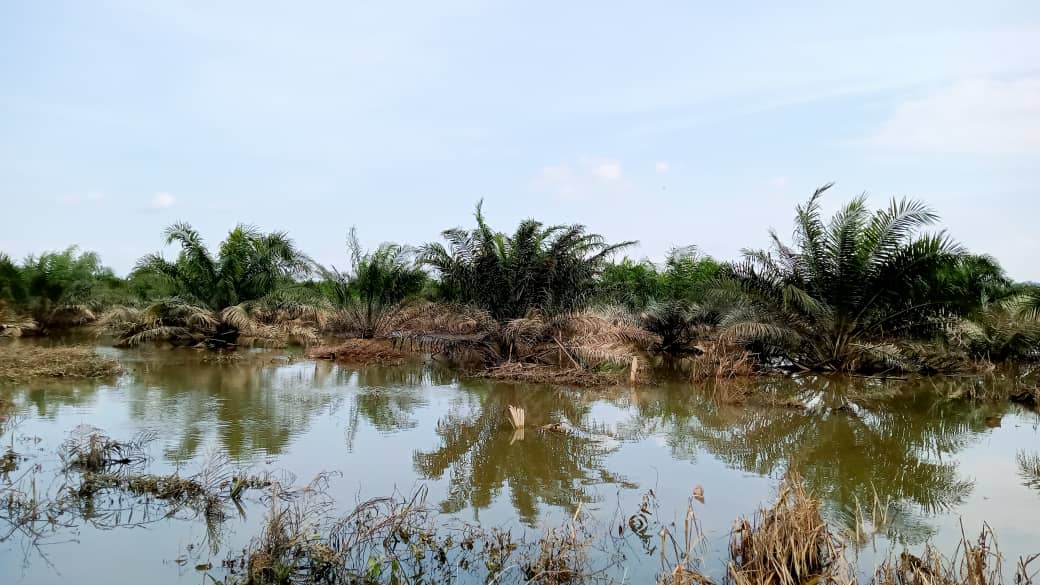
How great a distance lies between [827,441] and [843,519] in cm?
345

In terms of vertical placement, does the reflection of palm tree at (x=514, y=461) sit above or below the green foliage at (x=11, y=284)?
below

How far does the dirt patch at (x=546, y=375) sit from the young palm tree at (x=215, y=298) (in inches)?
332

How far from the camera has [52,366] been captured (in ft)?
42.6

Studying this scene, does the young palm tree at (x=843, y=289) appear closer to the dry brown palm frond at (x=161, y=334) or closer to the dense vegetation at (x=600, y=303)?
the dense vegetation at (x=600, y=303)

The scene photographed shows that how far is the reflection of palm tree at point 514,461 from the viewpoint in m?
6.49

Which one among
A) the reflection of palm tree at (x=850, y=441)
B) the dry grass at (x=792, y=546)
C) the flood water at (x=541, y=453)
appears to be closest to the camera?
the dry grass at (x=792, y=546)

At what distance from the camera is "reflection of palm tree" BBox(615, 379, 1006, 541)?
264 inches

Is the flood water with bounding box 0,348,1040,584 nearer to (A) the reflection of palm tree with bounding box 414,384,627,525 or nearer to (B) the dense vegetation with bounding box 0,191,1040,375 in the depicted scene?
(A) the reflection of palm tree with bounding box 414,384,627,525

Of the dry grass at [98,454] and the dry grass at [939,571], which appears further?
the dry grass at [98,454]

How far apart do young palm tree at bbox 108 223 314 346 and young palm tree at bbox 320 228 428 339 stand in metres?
1.57

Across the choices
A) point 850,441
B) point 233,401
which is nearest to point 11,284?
point 233,401

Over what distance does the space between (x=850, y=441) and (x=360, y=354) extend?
11990mm

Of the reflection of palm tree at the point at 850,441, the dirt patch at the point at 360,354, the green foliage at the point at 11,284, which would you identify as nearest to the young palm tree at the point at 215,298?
the dirt patch at the point at 360,354

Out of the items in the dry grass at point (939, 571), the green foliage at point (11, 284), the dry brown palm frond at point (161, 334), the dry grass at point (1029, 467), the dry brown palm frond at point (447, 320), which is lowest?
the dry grass at point (1029, 467)
